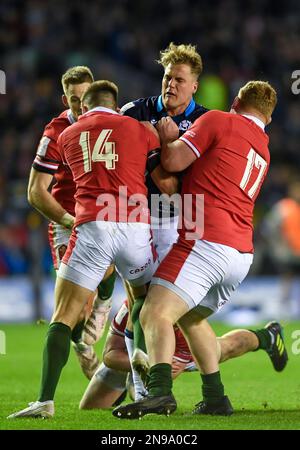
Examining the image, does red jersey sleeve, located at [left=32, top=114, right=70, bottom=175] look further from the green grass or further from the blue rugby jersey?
the green grass

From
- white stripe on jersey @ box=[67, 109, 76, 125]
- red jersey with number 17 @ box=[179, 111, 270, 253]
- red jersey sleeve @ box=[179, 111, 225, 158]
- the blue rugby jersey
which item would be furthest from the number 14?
white stripe on jersey @ box=[67, 109, 76, 125]

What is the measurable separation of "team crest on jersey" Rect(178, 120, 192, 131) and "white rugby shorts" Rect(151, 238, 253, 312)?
1.05m

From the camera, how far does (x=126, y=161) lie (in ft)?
21.6

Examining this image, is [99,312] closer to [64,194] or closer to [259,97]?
[64,194]

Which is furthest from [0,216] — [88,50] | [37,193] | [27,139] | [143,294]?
[143,294]

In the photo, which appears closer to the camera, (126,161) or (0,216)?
(126,161)

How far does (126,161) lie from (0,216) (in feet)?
30.6

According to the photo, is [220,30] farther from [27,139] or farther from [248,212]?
[248,212]

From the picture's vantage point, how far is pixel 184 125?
741cm

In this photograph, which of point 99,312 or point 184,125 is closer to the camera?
point 184,125

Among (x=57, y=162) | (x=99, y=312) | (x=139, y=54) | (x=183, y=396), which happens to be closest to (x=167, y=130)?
(x=57, y=162)

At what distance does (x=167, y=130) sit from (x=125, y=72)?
12588 millimetres

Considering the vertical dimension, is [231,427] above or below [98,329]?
below

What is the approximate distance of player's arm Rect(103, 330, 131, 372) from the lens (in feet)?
24.5
